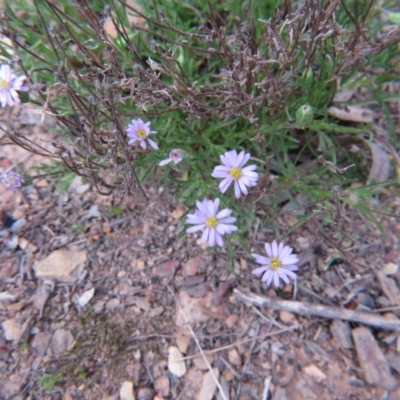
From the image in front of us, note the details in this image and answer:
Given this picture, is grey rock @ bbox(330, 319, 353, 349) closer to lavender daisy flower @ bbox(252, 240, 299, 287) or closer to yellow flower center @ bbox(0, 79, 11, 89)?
lavender daisy flower @ bbox(252, 240, 299, 287)

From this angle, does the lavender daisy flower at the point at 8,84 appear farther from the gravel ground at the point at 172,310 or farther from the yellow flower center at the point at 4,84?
the gravel ground at the point at 172,310

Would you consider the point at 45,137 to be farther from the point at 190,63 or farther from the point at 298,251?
the point at 298,251

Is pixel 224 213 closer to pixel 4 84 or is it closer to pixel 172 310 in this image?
pixel 172 310

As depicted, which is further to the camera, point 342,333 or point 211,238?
point 342,333

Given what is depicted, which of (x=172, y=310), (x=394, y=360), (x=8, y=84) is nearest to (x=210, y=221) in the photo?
(x=172, y=310)

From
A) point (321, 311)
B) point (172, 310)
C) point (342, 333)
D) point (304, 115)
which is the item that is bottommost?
point (342, 333)

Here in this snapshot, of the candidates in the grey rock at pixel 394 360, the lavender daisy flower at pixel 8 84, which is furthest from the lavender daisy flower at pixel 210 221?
the grey rock at pixel 394 360

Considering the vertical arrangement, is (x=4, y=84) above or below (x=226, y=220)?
above

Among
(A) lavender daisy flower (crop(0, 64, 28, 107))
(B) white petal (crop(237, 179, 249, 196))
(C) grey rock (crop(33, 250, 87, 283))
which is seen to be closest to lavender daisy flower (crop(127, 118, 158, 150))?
(B) white petal (crop(237, 179, 249, 196))
